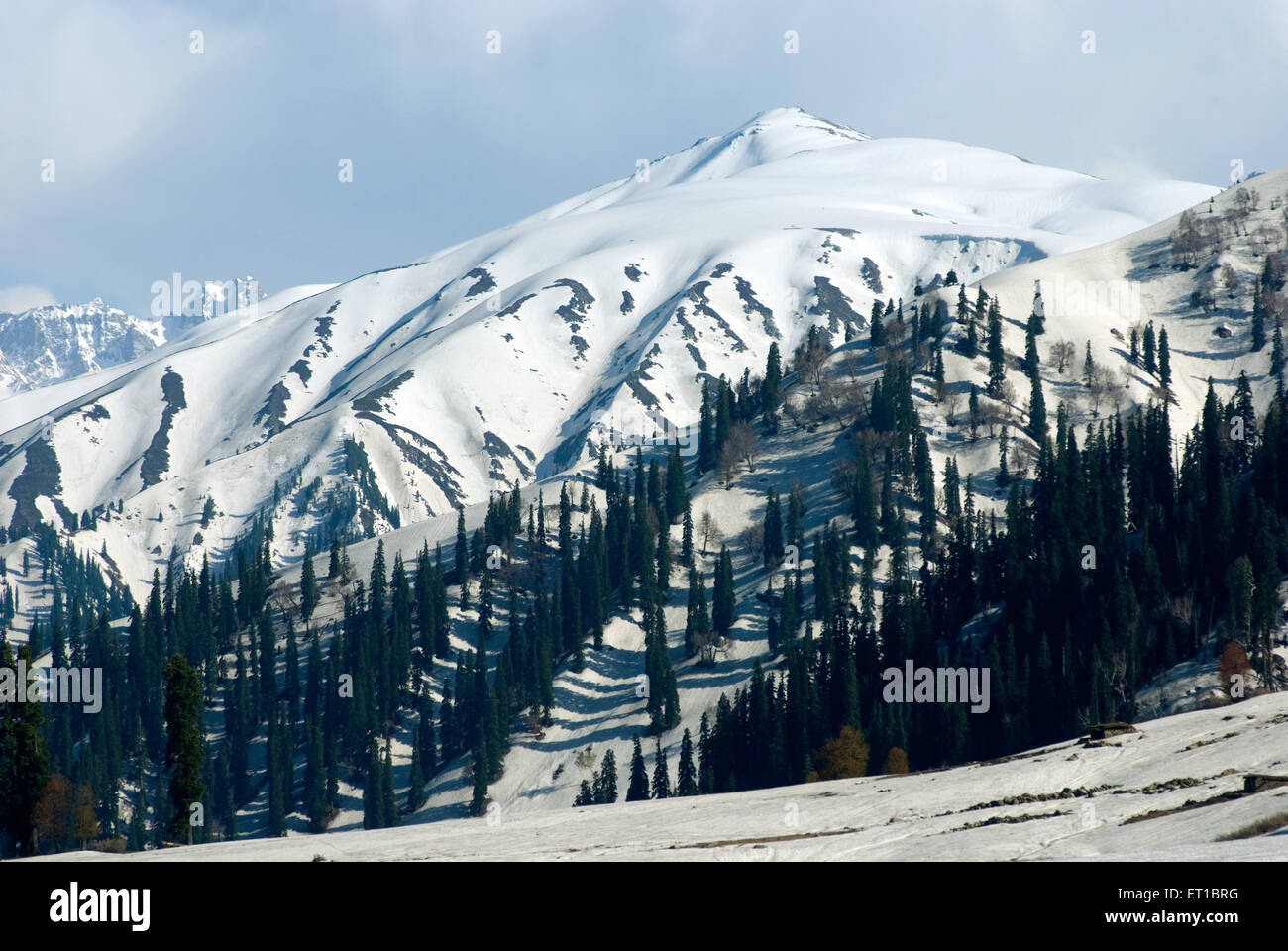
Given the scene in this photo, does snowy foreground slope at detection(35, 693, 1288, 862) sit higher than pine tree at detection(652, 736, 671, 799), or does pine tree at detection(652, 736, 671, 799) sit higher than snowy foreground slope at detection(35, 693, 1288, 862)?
snowy foreground slope at detection(35, 693, 1288, 862)

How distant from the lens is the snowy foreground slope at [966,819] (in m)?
45.1

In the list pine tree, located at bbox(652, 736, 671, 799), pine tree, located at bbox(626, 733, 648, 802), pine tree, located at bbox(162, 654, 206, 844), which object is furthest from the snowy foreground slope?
pine tree, located at bbox(626, 733, 648, 802)

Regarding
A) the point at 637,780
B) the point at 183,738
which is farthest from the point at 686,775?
the point at 183,738

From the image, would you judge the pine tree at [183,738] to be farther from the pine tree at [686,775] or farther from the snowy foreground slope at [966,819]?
the pine tree at [686,775]

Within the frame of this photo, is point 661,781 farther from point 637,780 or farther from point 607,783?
point 607,783

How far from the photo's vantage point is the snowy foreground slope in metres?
45.1

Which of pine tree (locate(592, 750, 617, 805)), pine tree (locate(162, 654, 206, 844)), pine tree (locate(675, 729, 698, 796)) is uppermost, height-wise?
pine tree (locate(162, 654, 206, 844))

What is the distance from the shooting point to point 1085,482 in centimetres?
18062

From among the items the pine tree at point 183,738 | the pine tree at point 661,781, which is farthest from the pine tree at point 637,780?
the pine tree at point 183,738

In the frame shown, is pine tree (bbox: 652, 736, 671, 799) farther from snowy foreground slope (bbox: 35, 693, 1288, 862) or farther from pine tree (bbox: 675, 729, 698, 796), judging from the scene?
snowy foreground slope (bbox: 35, 693, 1288, 862)
